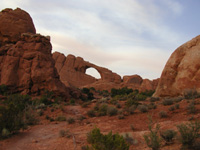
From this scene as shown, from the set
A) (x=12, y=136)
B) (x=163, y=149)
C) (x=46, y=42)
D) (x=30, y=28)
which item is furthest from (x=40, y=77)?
(x=163, y=149)

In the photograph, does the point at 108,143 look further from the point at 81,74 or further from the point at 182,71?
the point at 81,74

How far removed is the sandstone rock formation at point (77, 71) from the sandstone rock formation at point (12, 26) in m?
28.8

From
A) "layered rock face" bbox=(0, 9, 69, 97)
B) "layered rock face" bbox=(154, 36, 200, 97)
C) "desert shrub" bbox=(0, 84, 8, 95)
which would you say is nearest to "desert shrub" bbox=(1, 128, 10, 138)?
"layered rock face" bbox=(154, 36, 200, 97)

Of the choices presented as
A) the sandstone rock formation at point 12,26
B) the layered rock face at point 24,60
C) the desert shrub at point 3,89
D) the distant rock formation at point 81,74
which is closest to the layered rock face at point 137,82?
the distant rock formation at point 81,74

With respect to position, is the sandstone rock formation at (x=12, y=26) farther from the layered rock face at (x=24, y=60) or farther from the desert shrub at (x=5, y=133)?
the desert shrub at (x=5, y=133)

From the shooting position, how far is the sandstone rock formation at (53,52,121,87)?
5881 cm

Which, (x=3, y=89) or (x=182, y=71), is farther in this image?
(x=3, y=89)

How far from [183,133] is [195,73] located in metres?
10.4

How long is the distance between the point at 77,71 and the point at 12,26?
3282cm

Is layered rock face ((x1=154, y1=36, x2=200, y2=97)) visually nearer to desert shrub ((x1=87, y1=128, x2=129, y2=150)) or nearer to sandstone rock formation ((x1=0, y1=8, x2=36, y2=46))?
desert shrub ((x1=87, y1=128, x2=129, y2=150))

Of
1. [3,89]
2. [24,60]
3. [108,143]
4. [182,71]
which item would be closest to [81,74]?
[24,60]

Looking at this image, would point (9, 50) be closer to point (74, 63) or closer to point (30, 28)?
point (30, 28)

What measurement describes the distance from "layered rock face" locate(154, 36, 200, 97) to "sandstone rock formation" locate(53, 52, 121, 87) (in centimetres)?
4196

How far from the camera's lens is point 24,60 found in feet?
87.1
